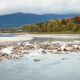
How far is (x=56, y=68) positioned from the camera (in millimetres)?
21750

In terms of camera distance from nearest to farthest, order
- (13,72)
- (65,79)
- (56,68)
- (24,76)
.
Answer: (65,79)
(24,76)
(13,72)
(56,68)

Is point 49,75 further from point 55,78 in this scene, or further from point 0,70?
point 0,70

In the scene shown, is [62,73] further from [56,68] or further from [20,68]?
[20,68]

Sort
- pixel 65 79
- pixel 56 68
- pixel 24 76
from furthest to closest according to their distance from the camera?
1. pixel 56 68
2. pixel 24 76
3. pixel 65 79

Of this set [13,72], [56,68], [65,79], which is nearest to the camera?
[65,79]

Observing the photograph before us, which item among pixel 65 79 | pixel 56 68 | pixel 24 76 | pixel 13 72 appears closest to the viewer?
pixel 65 79

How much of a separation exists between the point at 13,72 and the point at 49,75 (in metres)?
4.20

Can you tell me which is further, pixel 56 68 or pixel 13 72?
pixel 56 68

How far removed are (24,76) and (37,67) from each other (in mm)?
4227

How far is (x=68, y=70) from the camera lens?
20.7 meters

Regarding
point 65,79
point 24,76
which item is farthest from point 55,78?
point 24,76

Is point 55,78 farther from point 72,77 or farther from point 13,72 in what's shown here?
point 13,72

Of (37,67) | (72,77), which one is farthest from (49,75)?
(37,67)

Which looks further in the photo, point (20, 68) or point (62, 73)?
point (20, 68)
